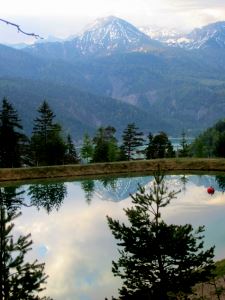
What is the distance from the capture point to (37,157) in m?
119

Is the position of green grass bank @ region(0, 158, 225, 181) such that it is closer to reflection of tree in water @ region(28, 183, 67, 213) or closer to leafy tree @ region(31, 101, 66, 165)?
leafy tree @ region(31, 101, 66, 165)

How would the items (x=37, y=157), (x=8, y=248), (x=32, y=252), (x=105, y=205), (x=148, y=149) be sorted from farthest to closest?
(x=148, y=149)
(x=37, y=157)
(x=105, y=205)
(x=32, y=252)
(x=8, y=248)

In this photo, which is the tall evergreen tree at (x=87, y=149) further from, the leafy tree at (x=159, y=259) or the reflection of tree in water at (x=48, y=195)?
the leafy tree at (x=159, y=259)

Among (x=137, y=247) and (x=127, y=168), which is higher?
(x=127, y=168)

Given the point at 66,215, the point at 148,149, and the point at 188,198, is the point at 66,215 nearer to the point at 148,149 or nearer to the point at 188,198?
the point at 188,198

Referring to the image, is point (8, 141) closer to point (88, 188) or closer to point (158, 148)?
point (88, 188)

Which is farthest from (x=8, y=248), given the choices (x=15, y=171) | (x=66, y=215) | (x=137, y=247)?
(x=15, y=171)

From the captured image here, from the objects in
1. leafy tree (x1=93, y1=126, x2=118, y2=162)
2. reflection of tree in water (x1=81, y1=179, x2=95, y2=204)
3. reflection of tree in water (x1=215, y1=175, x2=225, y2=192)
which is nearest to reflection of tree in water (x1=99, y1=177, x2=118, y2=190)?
reflection of tree in water (x1=81, y1=179, x2=95, y2=204)

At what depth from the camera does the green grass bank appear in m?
105

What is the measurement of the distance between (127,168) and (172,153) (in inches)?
1176

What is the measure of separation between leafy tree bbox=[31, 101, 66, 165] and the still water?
19775 mm

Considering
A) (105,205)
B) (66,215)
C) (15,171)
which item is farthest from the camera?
(15,171)

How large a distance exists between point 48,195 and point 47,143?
1386 inches

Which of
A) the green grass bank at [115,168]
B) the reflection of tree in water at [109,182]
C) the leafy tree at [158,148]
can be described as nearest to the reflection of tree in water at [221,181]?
the green grass bank at [115,168]
